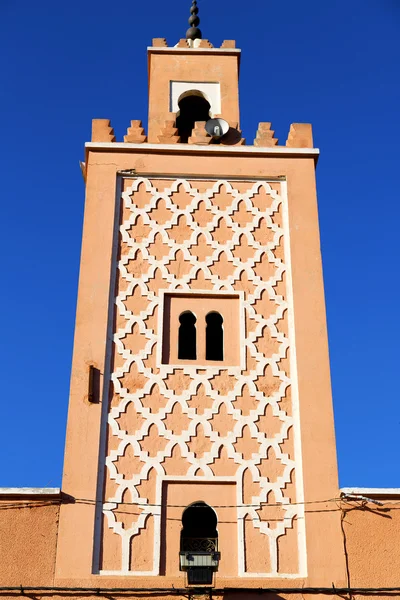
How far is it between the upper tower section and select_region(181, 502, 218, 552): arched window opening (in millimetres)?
5539

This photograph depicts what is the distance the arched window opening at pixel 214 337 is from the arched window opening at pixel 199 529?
182cm

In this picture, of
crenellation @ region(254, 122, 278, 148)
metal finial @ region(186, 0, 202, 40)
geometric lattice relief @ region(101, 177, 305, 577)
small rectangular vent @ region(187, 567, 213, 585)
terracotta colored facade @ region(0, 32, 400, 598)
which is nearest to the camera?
small rectangular vent @ region(187, 567, 213, 585)

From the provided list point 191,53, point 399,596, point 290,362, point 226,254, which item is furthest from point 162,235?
point 399,596

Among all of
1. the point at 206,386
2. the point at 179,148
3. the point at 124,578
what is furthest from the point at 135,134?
the point at 124,578

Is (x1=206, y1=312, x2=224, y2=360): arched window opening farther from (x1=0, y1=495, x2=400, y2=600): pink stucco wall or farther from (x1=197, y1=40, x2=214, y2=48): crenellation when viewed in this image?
(x1=197, y1=40, x2=214, y2=48): crenellation

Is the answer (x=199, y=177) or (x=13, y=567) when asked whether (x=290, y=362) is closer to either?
(x=199, y=177)

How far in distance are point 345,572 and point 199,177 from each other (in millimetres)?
5298

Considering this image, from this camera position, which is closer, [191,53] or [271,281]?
[271,281]

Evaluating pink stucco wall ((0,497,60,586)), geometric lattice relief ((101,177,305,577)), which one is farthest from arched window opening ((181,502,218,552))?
pink stucco wall ((0,497,60,586))

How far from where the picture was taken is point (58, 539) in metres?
10.1

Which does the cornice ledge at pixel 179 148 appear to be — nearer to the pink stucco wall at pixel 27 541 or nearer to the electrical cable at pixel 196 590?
the pink stucco wall at pixel 27 541

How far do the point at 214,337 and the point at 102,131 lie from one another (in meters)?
3.38

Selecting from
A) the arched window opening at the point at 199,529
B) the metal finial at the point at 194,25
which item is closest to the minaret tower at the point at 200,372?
the arched window opening at the point at 199,529

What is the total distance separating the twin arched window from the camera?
11.5m
